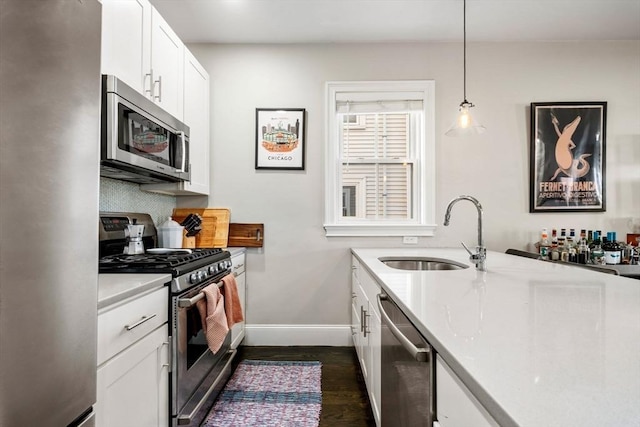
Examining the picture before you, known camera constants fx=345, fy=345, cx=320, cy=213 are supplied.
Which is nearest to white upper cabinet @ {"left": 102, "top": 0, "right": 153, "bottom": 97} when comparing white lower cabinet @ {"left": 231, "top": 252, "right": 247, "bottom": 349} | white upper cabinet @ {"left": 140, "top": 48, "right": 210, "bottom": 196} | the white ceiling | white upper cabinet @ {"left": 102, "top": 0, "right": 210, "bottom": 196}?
white upper cabinet @ {"left": 102, "top": 0, "right": 210, "bottom": 196}

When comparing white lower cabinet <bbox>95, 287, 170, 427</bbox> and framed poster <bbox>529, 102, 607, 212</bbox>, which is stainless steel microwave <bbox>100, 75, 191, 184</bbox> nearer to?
white lower cabinet <bbox>95, 287, 170, 427</bbox>

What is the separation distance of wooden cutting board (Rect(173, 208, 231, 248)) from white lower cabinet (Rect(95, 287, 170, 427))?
1.47 m

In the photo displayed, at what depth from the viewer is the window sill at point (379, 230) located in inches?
119

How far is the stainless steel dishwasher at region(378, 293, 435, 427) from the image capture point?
2.79ft

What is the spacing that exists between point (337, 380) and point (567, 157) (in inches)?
105

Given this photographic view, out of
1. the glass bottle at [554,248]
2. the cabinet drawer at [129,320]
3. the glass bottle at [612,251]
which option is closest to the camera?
the cabinet drawer at [129,320]

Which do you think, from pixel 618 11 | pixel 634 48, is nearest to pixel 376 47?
pixel 618 11

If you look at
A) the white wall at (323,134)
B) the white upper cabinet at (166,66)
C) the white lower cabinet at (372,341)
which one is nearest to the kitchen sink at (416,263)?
the white lower cabinet at (372,341)

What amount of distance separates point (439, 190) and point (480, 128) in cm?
76

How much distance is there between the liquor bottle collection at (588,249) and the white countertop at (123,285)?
2699mm

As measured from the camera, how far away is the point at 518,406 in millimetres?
471

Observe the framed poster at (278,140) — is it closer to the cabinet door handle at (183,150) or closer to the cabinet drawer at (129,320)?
the cabinet door handle at (183,150)

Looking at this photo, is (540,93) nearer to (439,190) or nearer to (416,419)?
(439,190)

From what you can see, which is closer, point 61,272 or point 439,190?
point 61,272
